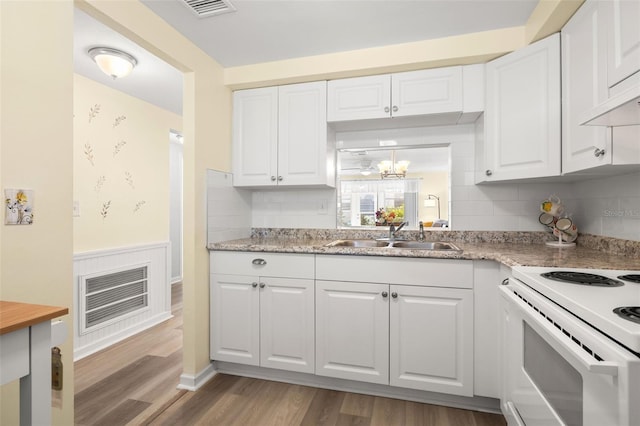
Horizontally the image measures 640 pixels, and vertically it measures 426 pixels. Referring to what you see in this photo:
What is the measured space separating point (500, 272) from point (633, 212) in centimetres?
69

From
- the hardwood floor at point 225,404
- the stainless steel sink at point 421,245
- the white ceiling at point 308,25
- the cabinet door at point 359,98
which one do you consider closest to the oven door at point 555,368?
the hardwood floor at point 225,404

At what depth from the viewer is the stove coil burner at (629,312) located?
72 cm

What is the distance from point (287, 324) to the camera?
2.10 metres

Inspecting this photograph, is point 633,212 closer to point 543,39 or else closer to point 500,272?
point 500,272

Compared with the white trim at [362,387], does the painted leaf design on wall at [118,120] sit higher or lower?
higher

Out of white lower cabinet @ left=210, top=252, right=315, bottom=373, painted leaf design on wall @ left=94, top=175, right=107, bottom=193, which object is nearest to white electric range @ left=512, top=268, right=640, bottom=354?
white lower cabinet @ left=210, top=252, right=315, bottom=373

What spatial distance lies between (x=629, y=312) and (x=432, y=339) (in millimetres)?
1206

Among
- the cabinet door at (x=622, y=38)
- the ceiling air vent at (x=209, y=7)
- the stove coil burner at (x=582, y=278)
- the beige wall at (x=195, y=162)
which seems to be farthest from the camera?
the beige wall at (x=195, y=162)

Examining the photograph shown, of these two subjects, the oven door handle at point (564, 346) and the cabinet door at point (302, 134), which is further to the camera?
the cabinet door at point (302, 134)

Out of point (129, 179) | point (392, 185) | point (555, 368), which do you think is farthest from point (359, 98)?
point (129, 179)

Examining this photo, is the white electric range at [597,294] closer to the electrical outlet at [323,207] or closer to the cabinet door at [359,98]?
the cabinet door at [359,98]

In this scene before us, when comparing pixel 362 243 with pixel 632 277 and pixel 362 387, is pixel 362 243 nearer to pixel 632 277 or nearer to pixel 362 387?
pixel 362 387

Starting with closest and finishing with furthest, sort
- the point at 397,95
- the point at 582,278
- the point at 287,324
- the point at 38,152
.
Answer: the point at 582,278, the point at 38,152, the point at 287,324, the point at 397,95

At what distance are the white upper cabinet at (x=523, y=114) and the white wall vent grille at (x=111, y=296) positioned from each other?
319cm
